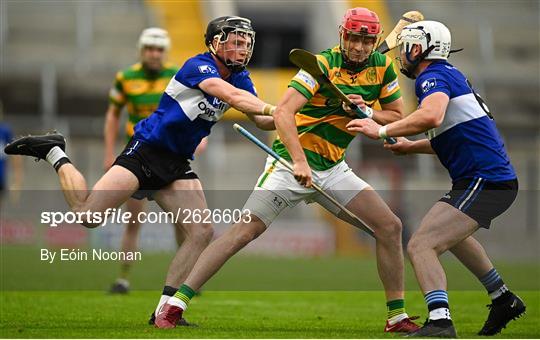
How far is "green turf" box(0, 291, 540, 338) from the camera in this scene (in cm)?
804

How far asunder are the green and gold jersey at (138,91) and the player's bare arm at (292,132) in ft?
14.0

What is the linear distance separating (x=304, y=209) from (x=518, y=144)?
13.6 ft

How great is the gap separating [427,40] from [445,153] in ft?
2.72

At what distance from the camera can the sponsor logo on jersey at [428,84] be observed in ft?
25.5

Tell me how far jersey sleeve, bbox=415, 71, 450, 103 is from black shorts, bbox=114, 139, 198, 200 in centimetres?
212

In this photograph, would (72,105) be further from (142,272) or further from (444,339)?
(444,339)

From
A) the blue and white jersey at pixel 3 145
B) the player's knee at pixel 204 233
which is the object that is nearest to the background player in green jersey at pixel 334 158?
the player's knee at pixel 204 233

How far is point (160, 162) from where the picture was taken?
29.0 feet

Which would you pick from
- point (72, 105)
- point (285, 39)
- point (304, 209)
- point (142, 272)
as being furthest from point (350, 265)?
point (285, 39)

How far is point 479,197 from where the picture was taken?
311 inches

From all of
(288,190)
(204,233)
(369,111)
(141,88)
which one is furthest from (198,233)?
(141,88)

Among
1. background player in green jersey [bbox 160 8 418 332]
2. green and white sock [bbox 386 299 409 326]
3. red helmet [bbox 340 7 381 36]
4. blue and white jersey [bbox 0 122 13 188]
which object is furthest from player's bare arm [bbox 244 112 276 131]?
blue and white jersey [bbox 0 122 13 188]

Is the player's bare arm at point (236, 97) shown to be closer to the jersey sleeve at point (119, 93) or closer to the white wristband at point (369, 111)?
the white wristband at point (369, 111)

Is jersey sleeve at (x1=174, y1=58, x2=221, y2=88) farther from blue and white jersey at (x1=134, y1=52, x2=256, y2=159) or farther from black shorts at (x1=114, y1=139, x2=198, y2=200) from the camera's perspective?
black shorts at (x1=114, y1=139, x2=198, y2=200)
